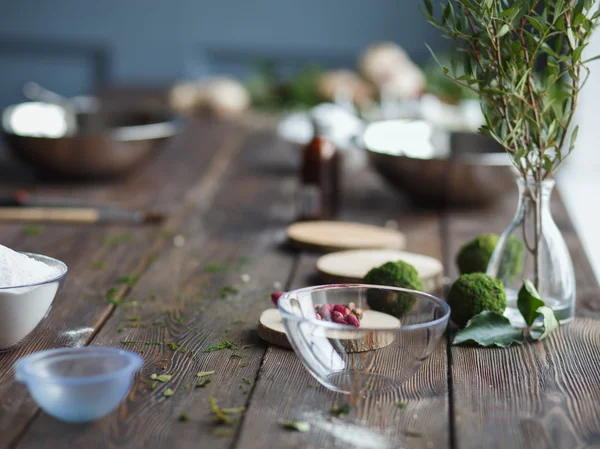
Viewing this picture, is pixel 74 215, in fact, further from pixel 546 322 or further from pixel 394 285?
pixel 546 322

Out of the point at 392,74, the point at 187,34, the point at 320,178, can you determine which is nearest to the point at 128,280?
the point at 320,178

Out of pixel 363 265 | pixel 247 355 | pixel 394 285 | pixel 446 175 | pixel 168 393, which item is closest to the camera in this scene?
pixel 168 393

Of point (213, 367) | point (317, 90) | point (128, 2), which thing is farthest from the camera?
point (128, 2)

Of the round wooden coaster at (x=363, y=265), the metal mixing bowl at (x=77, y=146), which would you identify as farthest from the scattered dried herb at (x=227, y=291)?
the metal mixing bowl at (x=77, y=146)

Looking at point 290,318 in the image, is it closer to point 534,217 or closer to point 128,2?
point 534,217

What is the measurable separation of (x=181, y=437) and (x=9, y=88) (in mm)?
5109

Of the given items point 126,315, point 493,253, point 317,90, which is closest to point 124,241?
point 126,315

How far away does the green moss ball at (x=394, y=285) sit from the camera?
0.96 metres

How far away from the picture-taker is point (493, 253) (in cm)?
111

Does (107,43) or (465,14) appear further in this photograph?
(107,43)

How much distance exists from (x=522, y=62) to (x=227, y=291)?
539 mm

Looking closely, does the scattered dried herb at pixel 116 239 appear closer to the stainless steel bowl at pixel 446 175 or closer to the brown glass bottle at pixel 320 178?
the brown glass bottle at pixel 320 178

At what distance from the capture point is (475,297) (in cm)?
100

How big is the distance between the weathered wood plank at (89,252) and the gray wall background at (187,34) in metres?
2.76
